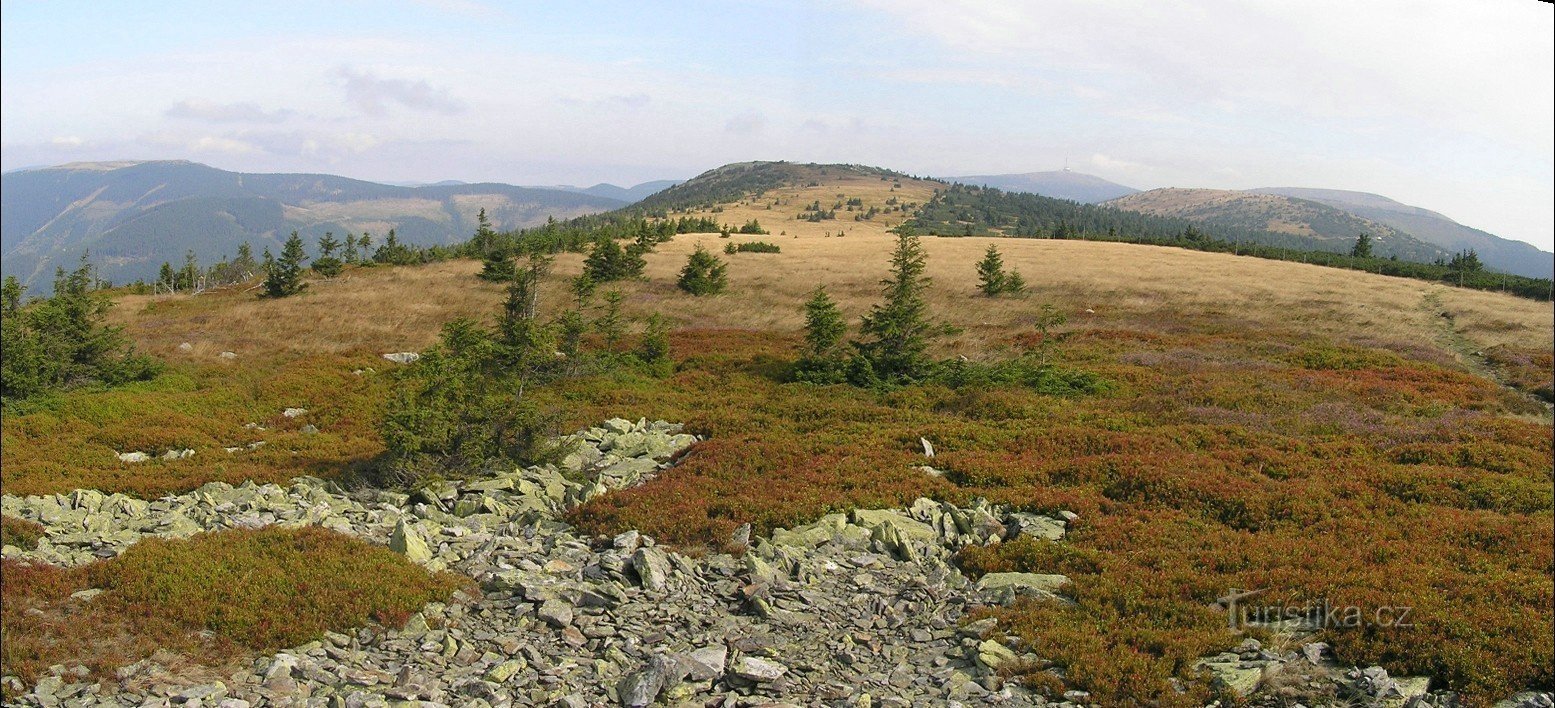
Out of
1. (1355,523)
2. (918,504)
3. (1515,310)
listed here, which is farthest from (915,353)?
(1515,310)

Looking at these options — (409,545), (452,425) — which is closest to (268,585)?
(409,545)

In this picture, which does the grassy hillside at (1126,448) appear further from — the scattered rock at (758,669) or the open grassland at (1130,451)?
the scattered rock at (758,669)

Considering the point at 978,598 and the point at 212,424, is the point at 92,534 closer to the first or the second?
the point at 212,424

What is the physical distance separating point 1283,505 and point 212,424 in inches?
1025

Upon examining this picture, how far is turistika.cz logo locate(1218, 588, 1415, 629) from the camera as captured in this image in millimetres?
9109

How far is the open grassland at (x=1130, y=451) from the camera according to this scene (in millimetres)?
9664

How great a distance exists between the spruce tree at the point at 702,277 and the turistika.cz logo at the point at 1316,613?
43889 mm

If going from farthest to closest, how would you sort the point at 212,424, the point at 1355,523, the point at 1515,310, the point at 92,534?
the point at 1515,310
the point at 212,424
the point at 1355,523
the point at 92,534

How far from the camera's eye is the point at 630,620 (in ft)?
31.8

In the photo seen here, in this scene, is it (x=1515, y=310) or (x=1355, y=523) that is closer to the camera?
(x=1355, y=523)

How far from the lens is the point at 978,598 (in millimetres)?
10625

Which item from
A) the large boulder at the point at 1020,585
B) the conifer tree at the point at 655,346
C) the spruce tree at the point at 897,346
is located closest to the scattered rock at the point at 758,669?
the large boulder at the point at 1020,585

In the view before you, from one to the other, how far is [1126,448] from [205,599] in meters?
17.1

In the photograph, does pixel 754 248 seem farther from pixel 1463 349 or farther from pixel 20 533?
pixel 20 533
